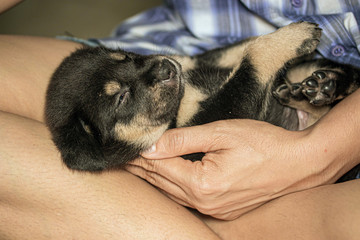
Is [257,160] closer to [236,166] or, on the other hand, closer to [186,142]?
[236,166]

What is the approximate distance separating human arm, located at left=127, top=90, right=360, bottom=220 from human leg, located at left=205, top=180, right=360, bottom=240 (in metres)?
0.07

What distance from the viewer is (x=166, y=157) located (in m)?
2.10

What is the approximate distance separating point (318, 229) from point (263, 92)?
0.88 m

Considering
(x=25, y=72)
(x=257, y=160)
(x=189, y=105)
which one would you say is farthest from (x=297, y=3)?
(x=25, y=72)

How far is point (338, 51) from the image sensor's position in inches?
91.0

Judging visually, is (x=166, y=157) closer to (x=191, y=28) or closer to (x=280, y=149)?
(x=280, y=149)

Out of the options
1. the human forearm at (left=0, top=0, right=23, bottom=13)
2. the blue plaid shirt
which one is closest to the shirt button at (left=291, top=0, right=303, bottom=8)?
the blue plaid shirt

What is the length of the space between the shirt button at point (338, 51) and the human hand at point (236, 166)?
672 millimetres

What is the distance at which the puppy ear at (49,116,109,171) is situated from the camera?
1852 millimetres

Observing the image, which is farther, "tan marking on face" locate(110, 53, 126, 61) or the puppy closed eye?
"tan marking on face" locate(110, 53, 126, 61)

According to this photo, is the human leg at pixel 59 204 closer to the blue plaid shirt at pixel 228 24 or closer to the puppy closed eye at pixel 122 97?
the puppy closed eye at pixel 122 97

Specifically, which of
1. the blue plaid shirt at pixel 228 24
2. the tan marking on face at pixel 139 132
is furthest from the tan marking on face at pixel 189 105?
the blue plaid shirt at pixel 228 24

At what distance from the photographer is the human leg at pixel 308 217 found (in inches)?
66.2

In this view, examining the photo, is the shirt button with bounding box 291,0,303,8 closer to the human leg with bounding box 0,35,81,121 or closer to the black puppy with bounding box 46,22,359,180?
the black puppy with bounding box 46,22,359,180
